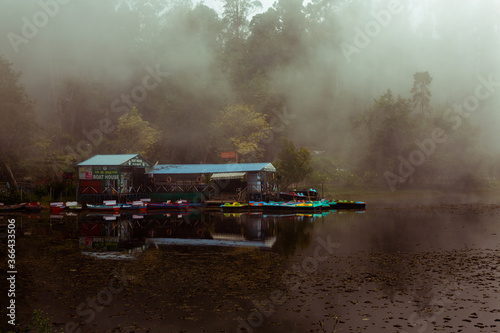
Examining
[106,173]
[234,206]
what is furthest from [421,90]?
[106,173]

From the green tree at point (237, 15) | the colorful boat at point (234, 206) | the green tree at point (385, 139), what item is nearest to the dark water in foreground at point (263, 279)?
the colorful boat at point (234, 206)

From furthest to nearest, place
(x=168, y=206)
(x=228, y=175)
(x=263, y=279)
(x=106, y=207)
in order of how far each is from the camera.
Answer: (x=228, y=175), (x=168, y=206), (x=106, y=207), (x=263, y=279)

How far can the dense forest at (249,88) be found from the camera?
64.3 meters

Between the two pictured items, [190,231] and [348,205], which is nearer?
[190,231]

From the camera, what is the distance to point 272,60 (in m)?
93.6

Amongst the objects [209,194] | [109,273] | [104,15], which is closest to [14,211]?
[209,194]

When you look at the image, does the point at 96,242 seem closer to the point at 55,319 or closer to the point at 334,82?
the point at 55,319

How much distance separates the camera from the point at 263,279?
14.9 m

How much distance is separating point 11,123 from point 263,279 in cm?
4732

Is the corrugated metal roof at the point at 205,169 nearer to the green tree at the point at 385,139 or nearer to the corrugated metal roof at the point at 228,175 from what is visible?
the corrugated metal roof at the point at 228,175

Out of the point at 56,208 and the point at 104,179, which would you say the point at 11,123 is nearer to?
the point at 104,179

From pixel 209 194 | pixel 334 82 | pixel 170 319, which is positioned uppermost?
pixel 334 82

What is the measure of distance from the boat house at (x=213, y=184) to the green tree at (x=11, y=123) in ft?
56.1

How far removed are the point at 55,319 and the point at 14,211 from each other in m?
34.9
